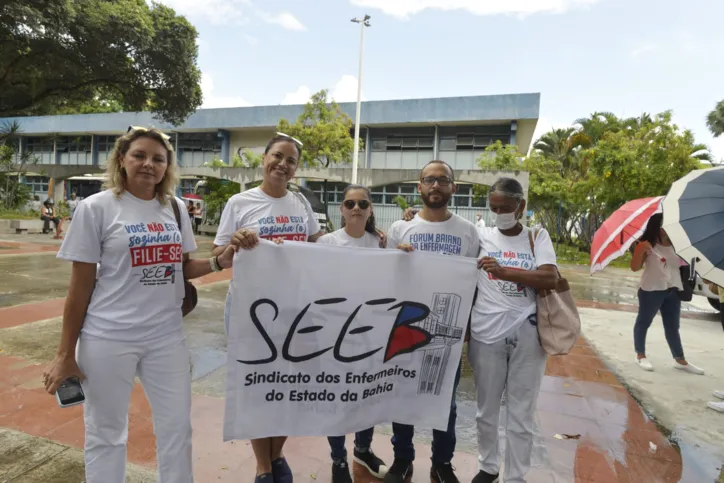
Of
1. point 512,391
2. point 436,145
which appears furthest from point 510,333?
point 436,145

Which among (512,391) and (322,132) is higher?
(322,132)

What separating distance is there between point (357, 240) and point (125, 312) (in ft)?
4.20

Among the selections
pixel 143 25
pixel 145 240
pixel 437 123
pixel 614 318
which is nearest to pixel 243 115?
pixel 437 123

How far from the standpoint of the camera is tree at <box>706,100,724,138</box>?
33688 mm

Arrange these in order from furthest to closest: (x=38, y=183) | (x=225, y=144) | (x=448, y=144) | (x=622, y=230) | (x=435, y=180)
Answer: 1. (x=38, y=183)
2. (x=225, y=144)
3. (x=448, y=144)
4. (x=622, y=230)
5. (x=435, y=180)

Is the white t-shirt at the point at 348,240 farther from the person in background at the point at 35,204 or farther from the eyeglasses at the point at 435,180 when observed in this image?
the person in background at the point at 35,204

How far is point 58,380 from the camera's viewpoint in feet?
6.10

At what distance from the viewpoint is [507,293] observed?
2525 mm

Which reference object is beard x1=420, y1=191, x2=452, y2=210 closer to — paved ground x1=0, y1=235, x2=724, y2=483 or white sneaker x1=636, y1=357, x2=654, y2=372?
paved ground x1=0, y1=235, x2=724, y2=483

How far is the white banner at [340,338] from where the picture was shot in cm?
235

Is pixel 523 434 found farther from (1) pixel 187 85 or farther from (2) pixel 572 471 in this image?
(1) pixel 187 85

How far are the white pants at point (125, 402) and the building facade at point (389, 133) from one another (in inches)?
775

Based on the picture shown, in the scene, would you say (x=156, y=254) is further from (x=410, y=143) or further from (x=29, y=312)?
(x=410, y=143)


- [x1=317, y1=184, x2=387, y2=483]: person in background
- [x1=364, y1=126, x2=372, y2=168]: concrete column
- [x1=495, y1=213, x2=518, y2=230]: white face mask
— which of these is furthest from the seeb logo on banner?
[x1=364, y1=126, x2=372, y2=168]: concrete column
